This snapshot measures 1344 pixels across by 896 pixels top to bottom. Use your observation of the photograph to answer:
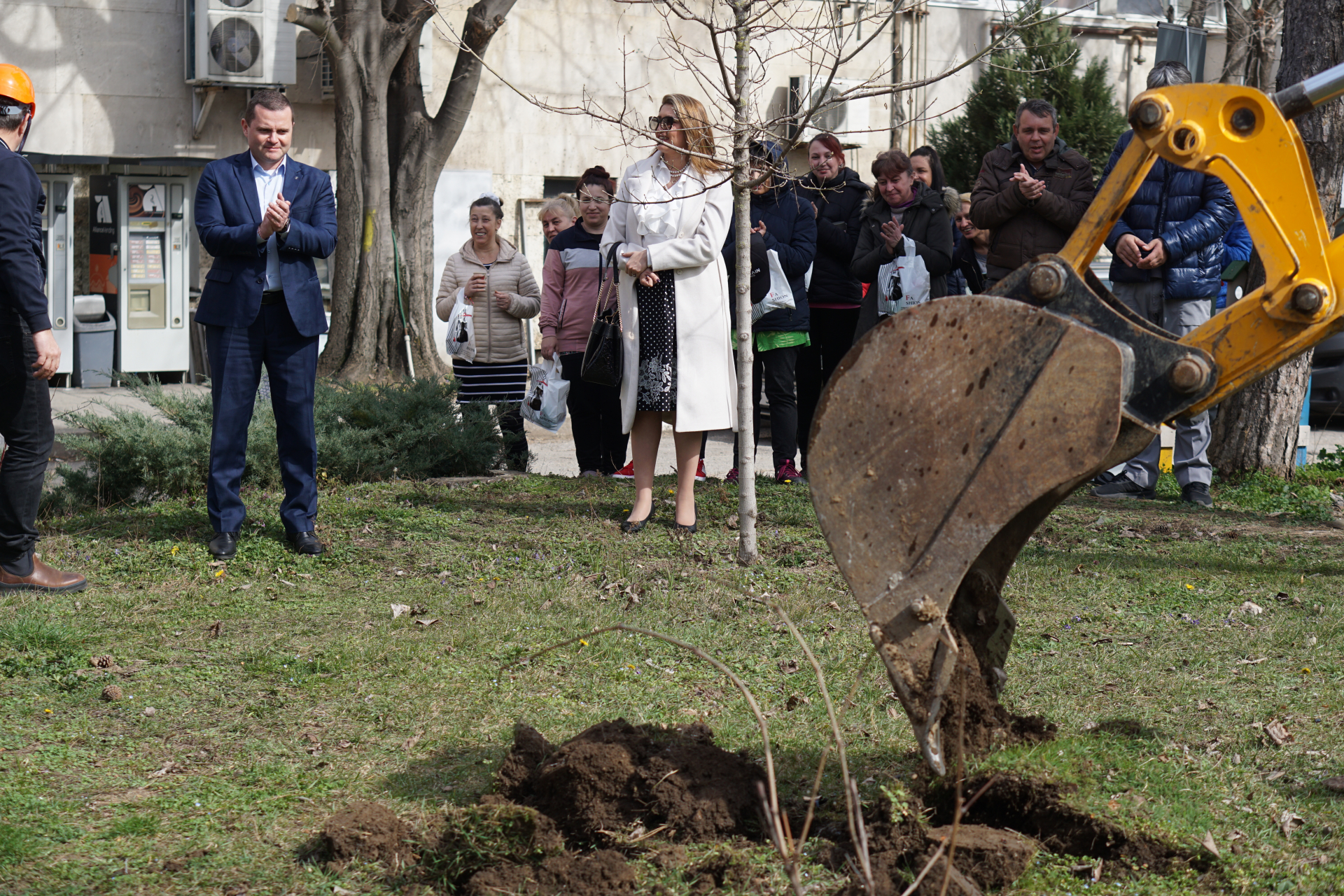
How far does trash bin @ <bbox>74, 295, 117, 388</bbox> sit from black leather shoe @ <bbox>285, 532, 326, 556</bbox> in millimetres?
11931

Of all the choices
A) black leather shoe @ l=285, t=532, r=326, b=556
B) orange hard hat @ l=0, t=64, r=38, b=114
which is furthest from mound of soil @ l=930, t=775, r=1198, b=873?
orange hard hat @ l=0, t=64, r=38, b=114

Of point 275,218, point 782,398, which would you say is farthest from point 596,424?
point 275,218

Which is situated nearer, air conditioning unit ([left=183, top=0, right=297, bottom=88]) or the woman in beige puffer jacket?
the woman in beige puffer jacket

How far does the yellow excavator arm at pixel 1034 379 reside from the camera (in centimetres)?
295

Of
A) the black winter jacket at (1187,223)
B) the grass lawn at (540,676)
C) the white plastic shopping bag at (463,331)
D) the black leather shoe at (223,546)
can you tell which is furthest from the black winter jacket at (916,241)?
the black leather shoe at (223,546)

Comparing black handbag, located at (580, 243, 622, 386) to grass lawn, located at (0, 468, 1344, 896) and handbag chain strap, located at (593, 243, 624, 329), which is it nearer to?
handbag chain strap, located at (593, 243, 624, 329)

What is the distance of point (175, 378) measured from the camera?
18766 mm

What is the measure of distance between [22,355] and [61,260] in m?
12.8

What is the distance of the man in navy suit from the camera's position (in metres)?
6.64

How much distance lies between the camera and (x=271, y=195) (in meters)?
6.78

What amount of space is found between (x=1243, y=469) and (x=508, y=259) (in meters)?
5.40

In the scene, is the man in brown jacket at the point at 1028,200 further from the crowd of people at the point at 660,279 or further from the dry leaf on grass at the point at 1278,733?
the dry leaf on grass at the point at 1278,733

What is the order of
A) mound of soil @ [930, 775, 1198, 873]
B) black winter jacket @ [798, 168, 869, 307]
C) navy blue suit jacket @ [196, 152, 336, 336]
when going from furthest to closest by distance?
black winter jacket @ [798, 168, 869, 307] → navy blue suit jacket @ [196, 152, 336, 336] → mound of soil @ [930, 775, 1198, 873]

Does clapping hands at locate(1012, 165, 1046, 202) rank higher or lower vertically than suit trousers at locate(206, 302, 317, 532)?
higher
